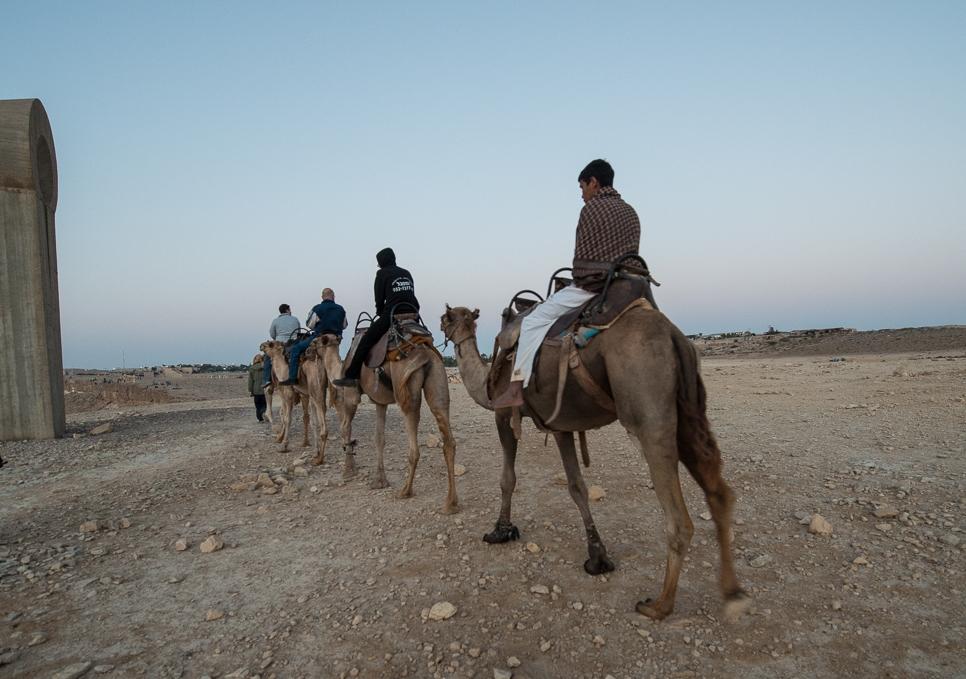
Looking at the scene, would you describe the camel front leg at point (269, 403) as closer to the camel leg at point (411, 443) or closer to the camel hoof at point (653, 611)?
the camel leg at point (411, 443)

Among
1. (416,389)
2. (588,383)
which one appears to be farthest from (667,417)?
(416,389)

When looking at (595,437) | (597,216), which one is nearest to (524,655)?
(597,216)

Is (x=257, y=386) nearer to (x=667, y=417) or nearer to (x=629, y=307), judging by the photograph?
(x=629, y=307)

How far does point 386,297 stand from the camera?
27.6 feet

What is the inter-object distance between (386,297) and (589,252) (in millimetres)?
4095

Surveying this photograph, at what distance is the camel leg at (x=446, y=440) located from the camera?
7000mm

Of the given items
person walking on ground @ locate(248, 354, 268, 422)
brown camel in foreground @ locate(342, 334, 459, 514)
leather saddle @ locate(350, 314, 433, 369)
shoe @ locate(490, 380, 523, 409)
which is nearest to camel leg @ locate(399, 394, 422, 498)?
brown camel in foreground @ locate(342, 334, 459, 514)

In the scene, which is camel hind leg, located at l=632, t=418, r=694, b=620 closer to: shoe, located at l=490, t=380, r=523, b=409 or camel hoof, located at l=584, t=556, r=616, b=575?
camel hoof, located at l=584, t=556, r=616, b=575

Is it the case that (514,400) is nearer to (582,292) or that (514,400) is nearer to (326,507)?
(582,292)

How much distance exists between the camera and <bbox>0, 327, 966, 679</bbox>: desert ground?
156 inches

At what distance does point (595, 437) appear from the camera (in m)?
10.7

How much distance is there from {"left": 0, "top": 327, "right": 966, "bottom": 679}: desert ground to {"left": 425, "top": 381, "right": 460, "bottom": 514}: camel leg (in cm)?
22

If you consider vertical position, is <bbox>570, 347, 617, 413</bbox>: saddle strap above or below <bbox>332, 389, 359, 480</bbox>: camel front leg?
above

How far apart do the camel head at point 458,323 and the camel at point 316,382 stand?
355 centimetres
